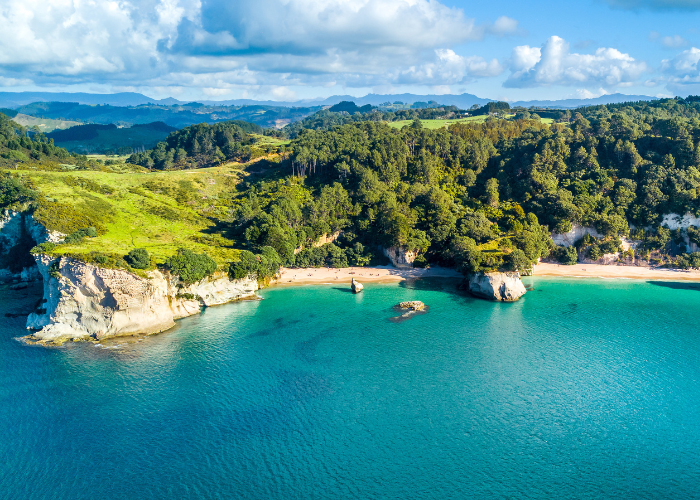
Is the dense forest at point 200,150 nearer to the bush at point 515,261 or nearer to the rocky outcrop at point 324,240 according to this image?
the rocky outcrop at point 324,240

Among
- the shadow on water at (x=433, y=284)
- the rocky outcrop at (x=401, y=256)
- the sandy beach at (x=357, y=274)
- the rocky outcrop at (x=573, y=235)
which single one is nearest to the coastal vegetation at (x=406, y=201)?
the rocky outcrop at (x=401, y=256)

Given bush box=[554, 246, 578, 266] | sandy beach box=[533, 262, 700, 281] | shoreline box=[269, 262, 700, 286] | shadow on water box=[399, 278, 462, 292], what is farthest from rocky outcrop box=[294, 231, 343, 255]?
bush box=[554, 246, 578, 266]

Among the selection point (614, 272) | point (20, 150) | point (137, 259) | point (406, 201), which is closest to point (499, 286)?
point (614, 272)

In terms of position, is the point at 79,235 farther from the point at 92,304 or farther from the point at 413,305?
the point at 413,305

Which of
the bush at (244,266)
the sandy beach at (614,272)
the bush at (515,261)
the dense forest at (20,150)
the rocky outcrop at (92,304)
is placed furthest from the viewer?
the dense forest at (20,150)

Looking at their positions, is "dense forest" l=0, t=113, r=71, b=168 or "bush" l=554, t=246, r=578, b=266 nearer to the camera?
"bush" l=554, t=246, r=578, b=266

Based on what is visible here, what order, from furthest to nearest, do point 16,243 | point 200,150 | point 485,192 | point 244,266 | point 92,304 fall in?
Result: 1. point 200,150
2. point 485,192
3. point 16,243
4. point 244,266
5. point 92,304

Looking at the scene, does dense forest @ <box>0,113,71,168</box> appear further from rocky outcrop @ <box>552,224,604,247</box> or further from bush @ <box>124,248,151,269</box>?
rocky outcrop @ <box>552,224,604,247</box>
